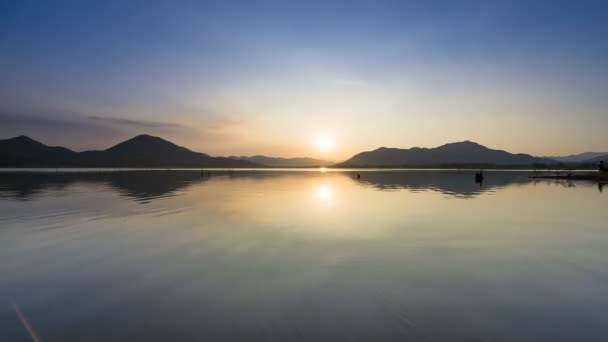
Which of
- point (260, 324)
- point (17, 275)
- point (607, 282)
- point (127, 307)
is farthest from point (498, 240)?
point (17, 275)

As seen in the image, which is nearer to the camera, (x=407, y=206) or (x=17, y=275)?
(x=17, y=275)

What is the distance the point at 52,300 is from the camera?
9008 millimetres

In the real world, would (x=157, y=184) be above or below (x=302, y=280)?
above

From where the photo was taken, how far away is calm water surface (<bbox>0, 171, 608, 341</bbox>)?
743cm

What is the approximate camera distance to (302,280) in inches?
415

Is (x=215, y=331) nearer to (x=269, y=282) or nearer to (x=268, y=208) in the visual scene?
(x=269, y=282)

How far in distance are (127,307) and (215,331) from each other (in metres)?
3.09

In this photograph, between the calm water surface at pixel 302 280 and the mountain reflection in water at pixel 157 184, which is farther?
the mountain reflection in water at pixel 157 184

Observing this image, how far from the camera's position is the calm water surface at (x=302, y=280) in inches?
293

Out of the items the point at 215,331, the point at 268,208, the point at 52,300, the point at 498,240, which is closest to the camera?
the point at 215,331

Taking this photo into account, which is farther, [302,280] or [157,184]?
[157,184]

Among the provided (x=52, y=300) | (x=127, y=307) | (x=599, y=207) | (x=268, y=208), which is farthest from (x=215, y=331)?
(x=599, y=207)

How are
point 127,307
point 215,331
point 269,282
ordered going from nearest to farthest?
point 215,331 → point 127,307 → point 269,282

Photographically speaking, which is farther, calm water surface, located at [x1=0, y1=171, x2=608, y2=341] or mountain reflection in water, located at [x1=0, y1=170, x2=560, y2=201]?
mountain reflection in water, located at [x1=0, y1=170, x2=560, y2=201]
